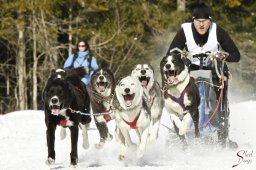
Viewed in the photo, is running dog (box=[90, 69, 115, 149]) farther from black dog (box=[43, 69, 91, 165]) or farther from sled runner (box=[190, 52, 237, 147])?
black dog (box=[43, 69, 91, 165])

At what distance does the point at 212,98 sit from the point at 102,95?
1.74 metres

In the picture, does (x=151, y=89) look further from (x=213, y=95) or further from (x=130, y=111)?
(x=130, y=111)

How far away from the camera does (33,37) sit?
19.5 meters

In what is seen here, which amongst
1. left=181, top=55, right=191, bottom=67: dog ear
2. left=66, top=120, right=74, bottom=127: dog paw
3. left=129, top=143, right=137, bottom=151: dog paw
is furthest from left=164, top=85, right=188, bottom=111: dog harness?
left=66, top=120, right=74, bottom=127: dog paw

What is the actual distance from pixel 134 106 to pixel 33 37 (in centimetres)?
1309

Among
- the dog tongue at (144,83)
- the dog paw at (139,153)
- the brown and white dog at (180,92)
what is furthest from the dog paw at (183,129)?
the dog paw at (139,153)

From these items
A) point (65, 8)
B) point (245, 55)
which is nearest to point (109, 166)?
point (65, 8)

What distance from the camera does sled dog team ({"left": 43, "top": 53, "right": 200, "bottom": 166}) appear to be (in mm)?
6789

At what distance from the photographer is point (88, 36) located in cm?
2036

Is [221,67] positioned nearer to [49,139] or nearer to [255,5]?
[49,139]

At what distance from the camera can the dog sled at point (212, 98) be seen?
A: 7.94 metres

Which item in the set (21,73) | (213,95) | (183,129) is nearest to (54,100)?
(183,129)

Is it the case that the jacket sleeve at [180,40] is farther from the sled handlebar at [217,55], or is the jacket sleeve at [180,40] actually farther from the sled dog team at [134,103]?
the sled dog team at [134,103]

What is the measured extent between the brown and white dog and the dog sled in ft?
1.16
